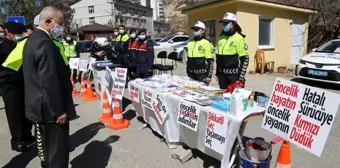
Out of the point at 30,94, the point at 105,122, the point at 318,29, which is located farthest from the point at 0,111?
the point at 318,29

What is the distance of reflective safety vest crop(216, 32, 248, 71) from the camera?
14.9 ft

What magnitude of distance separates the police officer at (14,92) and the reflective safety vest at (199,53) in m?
3.02

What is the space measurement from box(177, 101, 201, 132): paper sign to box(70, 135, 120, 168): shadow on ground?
130 centimetres

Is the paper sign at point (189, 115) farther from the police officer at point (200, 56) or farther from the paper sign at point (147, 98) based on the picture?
the police officer at point (200, 56)

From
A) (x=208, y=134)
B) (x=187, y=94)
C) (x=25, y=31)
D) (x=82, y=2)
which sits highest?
(x=82, y=2)

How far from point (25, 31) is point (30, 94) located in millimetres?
2486

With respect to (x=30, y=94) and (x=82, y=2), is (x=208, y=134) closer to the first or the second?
(x=30, y=94)

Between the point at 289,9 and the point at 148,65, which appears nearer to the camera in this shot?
the point at 148,65

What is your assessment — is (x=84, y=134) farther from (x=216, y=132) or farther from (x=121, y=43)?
(x=121, y=43)

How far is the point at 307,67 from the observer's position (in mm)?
8555

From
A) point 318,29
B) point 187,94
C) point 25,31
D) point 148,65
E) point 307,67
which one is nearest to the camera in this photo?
point 187,94

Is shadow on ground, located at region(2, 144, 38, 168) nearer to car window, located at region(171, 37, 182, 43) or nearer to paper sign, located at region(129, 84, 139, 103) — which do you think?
paper sign, located at region(129, 84, 139, 103)

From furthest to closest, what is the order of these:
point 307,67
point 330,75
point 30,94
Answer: point 307,67 < point 330,75 < point 30,94

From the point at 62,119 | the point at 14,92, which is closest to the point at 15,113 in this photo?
the point at 14,92
